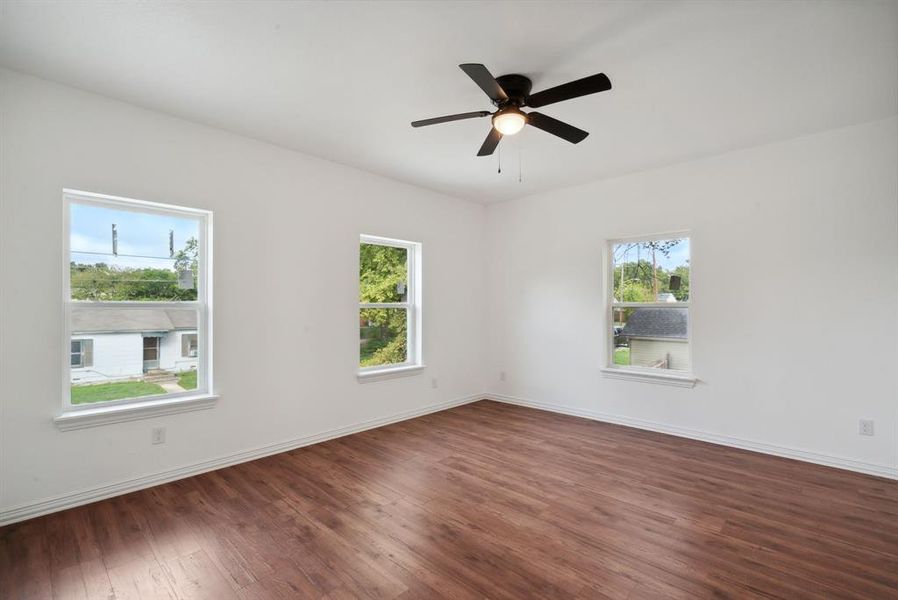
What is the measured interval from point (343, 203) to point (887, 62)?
409cm

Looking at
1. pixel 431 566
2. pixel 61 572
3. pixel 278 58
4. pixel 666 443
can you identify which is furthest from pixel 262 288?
pixel 666 443

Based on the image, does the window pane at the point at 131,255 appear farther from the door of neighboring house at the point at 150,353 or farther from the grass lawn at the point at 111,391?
the grass lawn at the point at 111,391

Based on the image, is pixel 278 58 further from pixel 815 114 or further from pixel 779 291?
pixel 779 291

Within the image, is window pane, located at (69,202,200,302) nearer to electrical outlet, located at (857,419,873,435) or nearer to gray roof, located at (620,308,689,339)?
gray roof, located at (620,308,689,339)

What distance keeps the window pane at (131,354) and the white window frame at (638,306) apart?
13.4 feet

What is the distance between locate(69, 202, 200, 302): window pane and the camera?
2865mm

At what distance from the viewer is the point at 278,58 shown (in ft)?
7.90

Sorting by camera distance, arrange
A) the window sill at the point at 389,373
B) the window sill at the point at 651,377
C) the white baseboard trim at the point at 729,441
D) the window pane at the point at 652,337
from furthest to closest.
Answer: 1. the window sill at the point at 389,373
2. the window pane at the point at 652,337
3. the window sill at the point at 651,377
4. the white baseboard trim at the point at 729,441

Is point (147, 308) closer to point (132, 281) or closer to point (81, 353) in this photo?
point (132, 281)

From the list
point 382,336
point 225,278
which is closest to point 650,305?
point 382,336

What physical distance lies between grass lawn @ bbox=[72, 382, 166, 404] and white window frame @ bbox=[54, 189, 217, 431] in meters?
0.03

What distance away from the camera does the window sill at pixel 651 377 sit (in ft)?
13.5

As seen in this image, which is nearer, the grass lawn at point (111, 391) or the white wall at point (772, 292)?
the grass lawn at point (111, 391)

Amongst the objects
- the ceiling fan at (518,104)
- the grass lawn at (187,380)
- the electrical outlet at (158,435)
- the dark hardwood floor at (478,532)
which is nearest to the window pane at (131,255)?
the grass lawn at (187,380)
